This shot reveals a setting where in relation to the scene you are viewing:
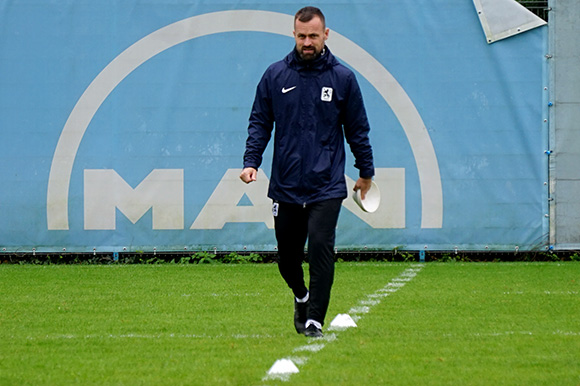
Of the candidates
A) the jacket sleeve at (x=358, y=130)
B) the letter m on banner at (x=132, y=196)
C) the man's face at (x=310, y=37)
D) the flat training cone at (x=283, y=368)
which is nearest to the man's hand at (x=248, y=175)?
the jacket sleeve at (x=358, y=130)

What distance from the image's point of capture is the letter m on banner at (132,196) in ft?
37.1

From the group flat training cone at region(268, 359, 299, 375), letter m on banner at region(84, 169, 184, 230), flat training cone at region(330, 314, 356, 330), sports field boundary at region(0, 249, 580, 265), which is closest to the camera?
flat training cone at region(268, 359, 299, 375)

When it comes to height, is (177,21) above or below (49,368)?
above

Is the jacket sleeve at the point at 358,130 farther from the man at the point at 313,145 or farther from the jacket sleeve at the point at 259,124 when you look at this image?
the jacket sleeve at the point at 259,124

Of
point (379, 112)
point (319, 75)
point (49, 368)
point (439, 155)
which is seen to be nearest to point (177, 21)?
point (379, 112)

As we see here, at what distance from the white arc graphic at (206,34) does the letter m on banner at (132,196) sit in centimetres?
29

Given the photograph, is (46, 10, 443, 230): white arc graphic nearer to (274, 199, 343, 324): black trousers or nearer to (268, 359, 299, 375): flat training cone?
(274, 199, 343, 324): black trousers

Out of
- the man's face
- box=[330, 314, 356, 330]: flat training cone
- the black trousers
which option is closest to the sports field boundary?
box=[330, 314, 356, 330]: flat training cone

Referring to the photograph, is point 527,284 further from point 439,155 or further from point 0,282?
point 0,282

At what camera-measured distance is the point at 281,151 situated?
5680 mm

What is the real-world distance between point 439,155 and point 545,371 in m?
6.86

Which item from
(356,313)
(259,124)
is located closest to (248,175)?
(259,124)

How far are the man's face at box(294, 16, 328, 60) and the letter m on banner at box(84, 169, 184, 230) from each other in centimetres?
589

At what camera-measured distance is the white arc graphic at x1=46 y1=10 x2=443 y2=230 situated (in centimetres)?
1131
